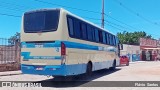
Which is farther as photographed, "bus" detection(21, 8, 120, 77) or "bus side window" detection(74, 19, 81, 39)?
"bus side window" detection(74, 19, 81, 39)

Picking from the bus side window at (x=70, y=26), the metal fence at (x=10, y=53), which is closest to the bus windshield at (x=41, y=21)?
the bus side window at (x=70, y=26)

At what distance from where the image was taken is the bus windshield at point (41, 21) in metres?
13.4

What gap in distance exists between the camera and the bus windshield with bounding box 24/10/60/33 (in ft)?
43.9

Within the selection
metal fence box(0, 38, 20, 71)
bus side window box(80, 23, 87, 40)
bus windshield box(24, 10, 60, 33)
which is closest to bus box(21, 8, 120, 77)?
bus windshield box(24, 10, 60, 33)

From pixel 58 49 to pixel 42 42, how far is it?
2.97 ft

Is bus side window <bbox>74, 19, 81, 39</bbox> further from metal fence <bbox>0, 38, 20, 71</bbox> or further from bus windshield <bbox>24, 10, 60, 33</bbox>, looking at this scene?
metal fence <bbox>0, 38, 20, 71</bbox>

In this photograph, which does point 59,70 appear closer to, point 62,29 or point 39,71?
point 39,71

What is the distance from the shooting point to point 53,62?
520 inches

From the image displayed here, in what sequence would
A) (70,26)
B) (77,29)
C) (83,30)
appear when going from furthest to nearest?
(83,30) < (77,29) < (70,26)

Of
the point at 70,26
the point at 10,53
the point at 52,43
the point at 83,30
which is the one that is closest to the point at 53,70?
the point at 52,43

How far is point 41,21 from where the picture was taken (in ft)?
44.7

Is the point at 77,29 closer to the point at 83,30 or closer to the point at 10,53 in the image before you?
the point at 83,30

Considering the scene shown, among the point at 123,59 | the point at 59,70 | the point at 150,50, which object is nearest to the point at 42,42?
the point at 59,70

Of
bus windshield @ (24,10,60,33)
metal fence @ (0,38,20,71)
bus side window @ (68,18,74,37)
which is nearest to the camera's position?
bus windshield @ (24,10,60,33)
